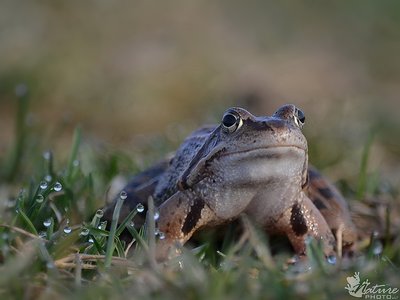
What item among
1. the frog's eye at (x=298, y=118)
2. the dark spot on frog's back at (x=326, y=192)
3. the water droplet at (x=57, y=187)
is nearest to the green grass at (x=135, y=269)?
the water droplet at (x=57, y=187)

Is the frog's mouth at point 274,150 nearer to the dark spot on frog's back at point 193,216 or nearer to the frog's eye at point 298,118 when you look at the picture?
the frog's eye at point 298,118

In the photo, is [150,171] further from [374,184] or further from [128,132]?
[128,132]

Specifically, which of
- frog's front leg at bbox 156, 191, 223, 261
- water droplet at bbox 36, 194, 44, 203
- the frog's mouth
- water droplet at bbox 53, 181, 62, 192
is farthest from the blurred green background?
the frog's mouth

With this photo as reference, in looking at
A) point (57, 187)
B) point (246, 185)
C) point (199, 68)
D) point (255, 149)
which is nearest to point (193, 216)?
point (246, 185)

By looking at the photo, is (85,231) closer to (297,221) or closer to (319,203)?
(297,221)

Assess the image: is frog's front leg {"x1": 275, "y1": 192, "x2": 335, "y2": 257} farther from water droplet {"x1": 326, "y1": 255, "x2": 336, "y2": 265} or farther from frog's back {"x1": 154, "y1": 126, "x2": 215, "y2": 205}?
frog's back {"x1": 154, "y1": 126, "x2": 215, "y2": 205}

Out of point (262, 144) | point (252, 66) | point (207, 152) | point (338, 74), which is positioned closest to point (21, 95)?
point (207, 152)
